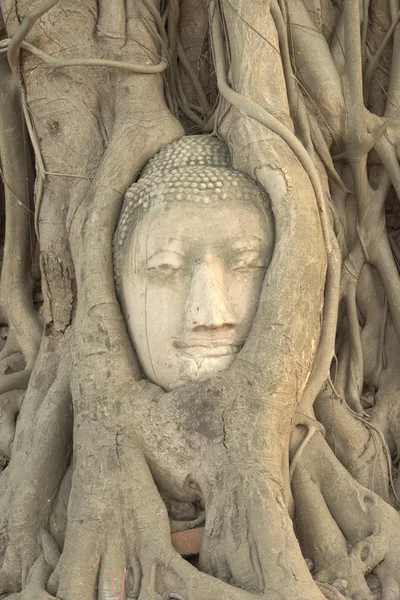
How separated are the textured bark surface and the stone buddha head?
0.07 m

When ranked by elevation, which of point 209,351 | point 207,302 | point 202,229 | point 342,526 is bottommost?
point 342,526

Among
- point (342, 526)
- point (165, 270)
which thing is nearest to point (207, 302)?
point (165, 270)

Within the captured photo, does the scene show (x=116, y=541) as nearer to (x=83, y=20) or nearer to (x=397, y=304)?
(x=397, y=304)

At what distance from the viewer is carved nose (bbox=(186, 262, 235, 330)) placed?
260 centimetres

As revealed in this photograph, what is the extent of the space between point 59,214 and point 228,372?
101 cm

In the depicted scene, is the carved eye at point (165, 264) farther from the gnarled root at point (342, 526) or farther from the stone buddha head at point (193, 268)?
the gnarled root at point (342, 526)

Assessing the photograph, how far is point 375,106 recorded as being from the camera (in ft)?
11.3

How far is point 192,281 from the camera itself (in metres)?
2.64

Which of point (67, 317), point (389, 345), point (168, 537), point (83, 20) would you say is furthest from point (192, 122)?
point (168, 537)

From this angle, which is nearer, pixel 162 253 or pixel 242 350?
pixel 242 350

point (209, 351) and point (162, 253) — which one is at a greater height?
point (162, 253)

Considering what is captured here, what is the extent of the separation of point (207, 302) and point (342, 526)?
830mm

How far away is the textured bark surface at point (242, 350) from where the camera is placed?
243cm

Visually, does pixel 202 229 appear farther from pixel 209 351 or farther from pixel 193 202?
pixel 209 351
